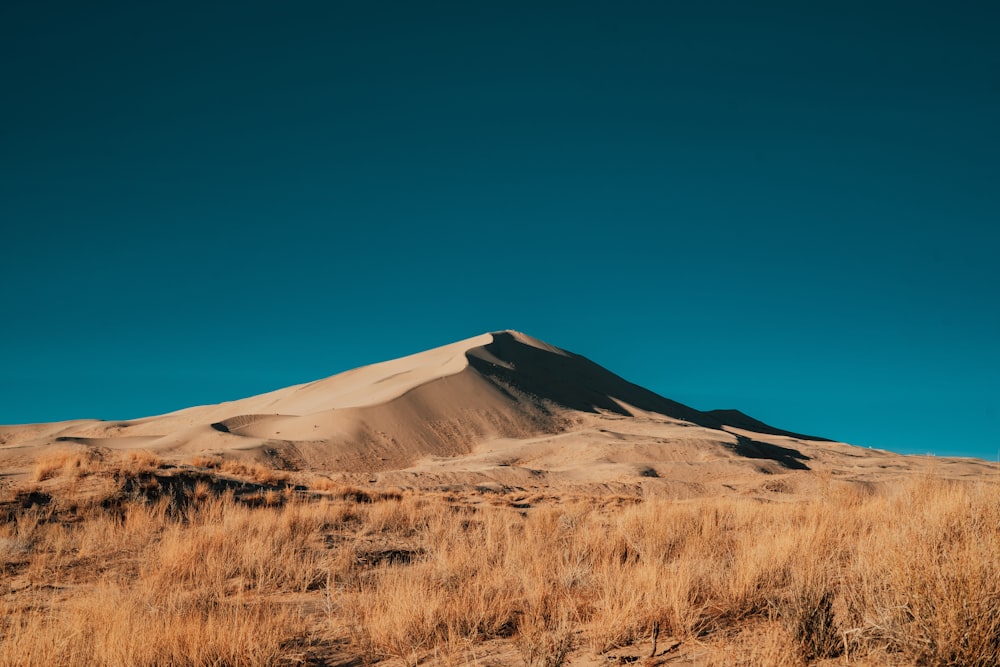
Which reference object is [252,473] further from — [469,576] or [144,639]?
[144,639]

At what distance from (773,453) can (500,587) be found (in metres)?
43.2

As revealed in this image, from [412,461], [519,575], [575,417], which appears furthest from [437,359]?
[519,575]

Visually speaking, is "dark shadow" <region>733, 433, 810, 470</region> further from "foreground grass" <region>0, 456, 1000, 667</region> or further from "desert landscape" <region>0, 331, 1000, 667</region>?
"foreground grass" <region>0, 456, 1000, 667</region>

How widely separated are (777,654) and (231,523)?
9.14 metres

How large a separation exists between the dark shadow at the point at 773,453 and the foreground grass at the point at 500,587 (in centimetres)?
3081

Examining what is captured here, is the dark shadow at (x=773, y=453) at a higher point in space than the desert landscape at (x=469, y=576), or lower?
lower

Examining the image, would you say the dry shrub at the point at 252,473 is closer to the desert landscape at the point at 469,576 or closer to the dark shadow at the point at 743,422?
the desert landscape at the point at 469,576

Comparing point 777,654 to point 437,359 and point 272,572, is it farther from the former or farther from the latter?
point 437,359

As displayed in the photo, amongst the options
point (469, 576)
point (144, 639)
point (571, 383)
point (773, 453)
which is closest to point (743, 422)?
point (571, 383)

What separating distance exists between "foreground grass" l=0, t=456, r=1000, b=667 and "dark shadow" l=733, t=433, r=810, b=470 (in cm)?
3081

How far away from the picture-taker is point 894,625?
4020mm

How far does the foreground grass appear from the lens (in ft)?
13.9

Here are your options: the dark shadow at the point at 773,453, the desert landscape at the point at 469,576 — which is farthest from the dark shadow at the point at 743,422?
the desert landscape at the point at 469,576

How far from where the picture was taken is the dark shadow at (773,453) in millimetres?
40062
